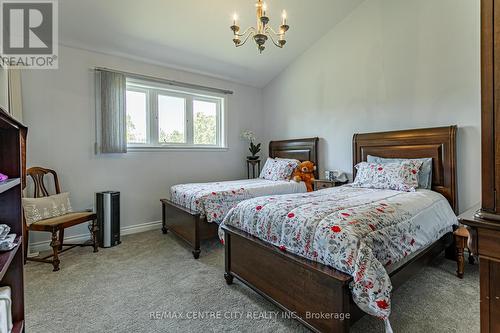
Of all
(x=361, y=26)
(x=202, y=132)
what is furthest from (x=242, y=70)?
(x=361, y=26)

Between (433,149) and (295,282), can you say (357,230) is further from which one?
(433,149)

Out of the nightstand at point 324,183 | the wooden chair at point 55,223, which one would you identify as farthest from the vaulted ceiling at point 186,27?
the nightstand at point 324,183

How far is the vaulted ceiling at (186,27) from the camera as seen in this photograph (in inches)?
113

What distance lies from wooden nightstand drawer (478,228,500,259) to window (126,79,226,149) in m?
3.80

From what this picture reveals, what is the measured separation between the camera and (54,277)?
2359 mm

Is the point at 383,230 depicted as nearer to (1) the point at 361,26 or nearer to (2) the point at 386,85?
(2) the point at 386,85

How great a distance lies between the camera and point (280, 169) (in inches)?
162

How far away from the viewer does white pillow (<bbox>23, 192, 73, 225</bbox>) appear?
8.68 feet

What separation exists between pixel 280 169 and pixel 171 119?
1.98 meters

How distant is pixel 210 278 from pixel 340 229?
1426 millimetres

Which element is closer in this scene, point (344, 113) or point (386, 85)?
point (386, 85)

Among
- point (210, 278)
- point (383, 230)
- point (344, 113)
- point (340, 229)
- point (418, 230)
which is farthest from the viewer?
point (344, 113)

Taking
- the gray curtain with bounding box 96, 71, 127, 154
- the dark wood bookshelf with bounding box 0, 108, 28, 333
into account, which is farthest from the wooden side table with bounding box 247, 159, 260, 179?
the dark wood bookshelf with bounding box 0, 108, 28, 333

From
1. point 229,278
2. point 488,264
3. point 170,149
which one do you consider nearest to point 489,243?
point 488,264
